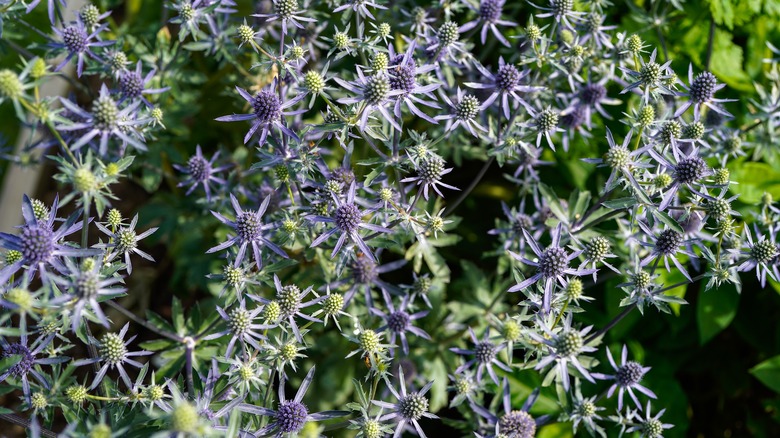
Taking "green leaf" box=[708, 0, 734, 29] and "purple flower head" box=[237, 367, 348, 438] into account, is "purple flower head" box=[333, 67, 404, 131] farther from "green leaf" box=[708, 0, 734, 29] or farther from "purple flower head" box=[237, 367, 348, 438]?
"green leaf" box=[708, 0, 734, 29]

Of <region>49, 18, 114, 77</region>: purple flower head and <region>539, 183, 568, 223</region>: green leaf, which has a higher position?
<region>49, 18, 114, 77</region>: purple flower head

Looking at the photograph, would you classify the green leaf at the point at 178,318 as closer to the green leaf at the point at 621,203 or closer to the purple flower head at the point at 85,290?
the purple flower head at the point at 85,290

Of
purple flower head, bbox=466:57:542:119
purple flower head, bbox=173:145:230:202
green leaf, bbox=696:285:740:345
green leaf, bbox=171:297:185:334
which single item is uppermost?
purple flower head, bbox=466:57:542:119

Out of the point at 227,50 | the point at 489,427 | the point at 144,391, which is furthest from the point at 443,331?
the point at 227,50

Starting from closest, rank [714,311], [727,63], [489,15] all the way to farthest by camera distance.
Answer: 1. [489,15]
2. [714,311]
3. [727,63]

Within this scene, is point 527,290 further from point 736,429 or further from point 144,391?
point 736,429

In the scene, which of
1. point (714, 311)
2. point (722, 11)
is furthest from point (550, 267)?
point (722, 11)

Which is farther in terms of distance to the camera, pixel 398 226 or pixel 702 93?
pixel 398 226

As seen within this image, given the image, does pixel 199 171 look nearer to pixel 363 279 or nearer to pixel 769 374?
pixel 363 279

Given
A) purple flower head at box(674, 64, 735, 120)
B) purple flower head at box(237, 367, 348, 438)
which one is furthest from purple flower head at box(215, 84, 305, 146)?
purple flower head at box(674, 64, 735, 120)
